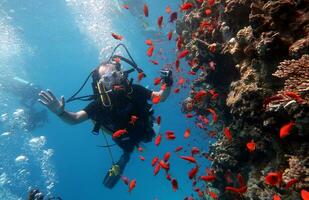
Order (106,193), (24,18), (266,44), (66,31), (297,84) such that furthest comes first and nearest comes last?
1. (106,193)
2. (66,31)
3. (24,18)
4. (266,44)
5. (297,84)

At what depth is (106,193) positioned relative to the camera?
268 feet

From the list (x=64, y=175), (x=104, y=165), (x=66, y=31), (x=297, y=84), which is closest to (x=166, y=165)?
(x=297, y=84)

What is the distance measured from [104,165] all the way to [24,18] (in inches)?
2507

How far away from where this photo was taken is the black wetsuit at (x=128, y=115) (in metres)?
7.32

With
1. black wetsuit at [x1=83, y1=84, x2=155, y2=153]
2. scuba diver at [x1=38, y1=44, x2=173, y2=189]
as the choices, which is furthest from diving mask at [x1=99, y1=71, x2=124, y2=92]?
black wetsuit at [x1=83, y1=84, x2=155, y2=153]

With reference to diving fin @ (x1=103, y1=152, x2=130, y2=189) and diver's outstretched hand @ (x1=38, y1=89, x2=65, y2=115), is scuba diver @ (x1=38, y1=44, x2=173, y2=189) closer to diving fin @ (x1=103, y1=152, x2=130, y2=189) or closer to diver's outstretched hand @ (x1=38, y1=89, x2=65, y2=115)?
diver's outstretched hand @ (x1=38, y1=89, x2=65, y2=115)

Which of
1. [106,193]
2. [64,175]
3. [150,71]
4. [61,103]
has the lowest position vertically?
[64,175]

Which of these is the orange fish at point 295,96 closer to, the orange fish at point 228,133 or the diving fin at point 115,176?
the orange fish at point 228,133

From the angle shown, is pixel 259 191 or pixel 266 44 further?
pixel 259 191

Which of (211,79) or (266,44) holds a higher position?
(266,44)

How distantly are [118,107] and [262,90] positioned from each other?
3741mm

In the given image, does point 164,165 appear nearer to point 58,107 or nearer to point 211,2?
point 58,107

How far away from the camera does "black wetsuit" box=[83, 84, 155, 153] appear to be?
7316 mm

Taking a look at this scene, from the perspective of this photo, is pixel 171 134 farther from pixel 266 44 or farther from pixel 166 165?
pixel 266 44
